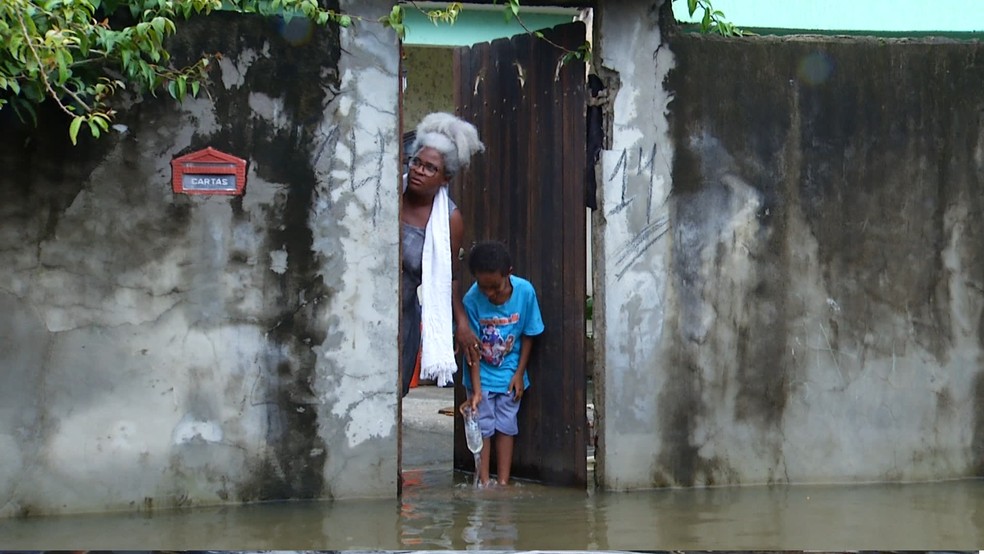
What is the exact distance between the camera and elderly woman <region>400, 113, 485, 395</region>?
619 cm

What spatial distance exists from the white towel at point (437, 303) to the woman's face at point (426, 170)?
156 millimetres

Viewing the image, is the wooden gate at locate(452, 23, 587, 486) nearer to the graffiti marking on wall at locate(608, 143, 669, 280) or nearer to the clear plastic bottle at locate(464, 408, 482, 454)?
the graffiti marking on wall at locate(608, 143, 669, 280)

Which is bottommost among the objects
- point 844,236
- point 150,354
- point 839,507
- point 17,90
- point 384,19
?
point 839,507

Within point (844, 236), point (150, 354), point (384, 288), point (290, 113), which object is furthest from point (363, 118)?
point (844, 236)

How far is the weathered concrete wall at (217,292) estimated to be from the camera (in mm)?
5508

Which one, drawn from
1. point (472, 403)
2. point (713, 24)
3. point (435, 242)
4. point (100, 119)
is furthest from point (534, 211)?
point (100, 119)

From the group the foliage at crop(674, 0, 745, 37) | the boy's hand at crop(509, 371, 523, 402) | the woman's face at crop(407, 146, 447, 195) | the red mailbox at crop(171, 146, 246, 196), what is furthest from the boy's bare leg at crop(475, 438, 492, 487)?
the foliage at crop(674, 0, 745, 37)

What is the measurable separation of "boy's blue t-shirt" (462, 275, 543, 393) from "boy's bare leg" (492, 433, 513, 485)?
263 mm

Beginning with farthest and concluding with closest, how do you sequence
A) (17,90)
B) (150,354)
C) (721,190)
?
(721,190)
(150,354)
(17,90)

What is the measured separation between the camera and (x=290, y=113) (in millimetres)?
5777

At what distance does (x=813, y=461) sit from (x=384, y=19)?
10.4 ft

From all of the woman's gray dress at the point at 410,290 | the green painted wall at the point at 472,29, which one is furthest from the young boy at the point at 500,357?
the green painted wall at the point at 472,29

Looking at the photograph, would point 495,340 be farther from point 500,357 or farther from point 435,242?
point 435,242

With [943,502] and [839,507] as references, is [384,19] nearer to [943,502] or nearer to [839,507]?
[839,507]
